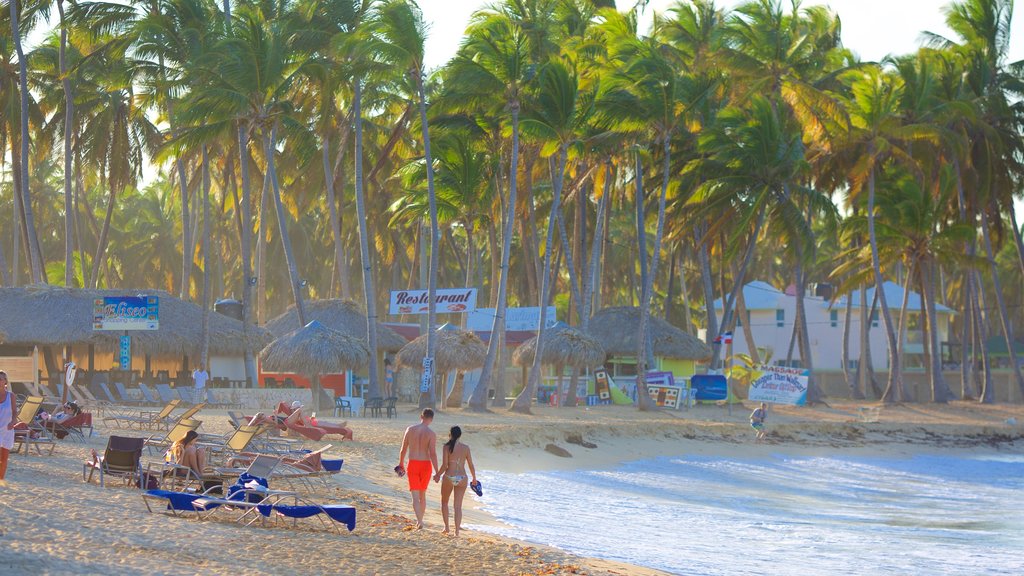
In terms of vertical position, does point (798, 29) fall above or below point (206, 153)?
above

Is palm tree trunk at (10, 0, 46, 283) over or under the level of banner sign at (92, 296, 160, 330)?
over

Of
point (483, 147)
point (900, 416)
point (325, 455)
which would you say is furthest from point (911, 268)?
point (325, 455)

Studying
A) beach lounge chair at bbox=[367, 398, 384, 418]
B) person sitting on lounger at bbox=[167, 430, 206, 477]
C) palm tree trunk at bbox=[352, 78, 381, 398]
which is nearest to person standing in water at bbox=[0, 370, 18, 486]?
person sitting on lounger at bbox=[167, 430, 206, 477]

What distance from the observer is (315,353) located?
27.0m

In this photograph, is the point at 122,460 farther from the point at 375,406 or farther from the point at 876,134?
the point at 876,134

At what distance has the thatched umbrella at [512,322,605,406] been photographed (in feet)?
99.0

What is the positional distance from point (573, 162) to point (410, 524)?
2362 centimetres

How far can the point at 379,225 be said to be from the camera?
139ft

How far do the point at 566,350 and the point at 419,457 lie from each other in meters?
19.5

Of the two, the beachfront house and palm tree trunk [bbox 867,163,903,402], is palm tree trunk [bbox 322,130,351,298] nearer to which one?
palm tree trunk [bbox 867,163,903,402]

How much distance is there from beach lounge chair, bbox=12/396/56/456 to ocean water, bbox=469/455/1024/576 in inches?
212

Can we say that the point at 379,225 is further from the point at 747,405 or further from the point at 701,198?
the point at 747,405

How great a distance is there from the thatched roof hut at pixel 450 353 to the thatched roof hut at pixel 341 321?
12.6ft

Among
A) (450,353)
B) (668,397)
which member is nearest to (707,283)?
(668,397)
